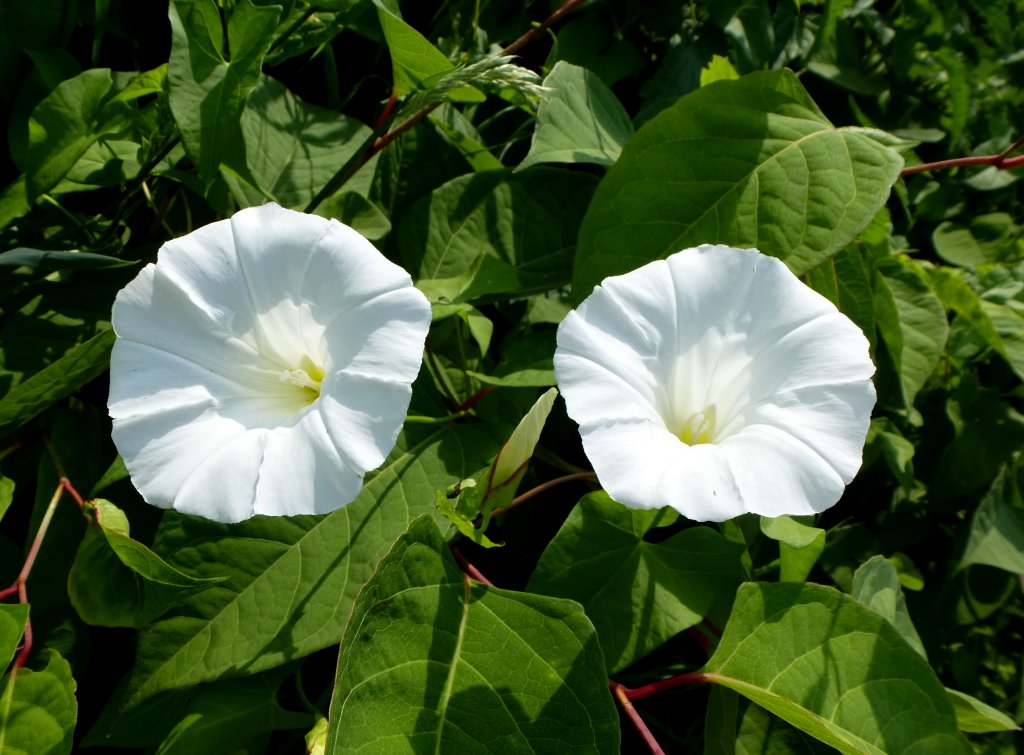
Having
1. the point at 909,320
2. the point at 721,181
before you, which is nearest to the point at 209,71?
the point at 721,181

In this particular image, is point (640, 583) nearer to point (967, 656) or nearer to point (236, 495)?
A: point (236, 495)

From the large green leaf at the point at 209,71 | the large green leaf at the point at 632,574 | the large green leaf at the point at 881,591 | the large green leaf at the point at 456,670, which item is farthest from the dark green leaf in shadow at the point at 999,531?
the large green leaf at the point at 209,71

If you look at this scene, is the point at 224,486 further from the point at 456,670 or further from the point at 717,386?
the point at 717,386

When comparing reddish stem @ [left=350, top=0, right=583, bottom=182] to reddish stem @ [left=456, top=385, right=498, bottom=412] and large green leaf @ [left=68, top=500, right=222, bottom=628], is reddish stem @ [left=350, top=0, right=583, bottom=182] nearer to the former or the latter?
reddish stem @ [left=456, top=385, right=498, bottom=412]

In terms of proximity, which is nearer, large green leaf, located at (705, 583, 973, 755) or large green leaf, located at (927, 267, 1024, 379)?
large green leaf, located at (705, 583, 973, 755)

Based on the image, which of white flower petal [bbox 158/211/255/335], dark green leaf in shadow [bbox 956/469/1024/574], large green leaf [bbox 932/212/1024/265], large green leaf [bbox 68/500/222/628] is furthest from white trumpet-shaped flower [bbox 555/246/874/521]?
large green leaf [bbox 932/212/1024/265]

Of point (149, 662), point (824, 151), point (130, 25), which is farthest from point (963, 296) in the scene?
point (130, 25)
